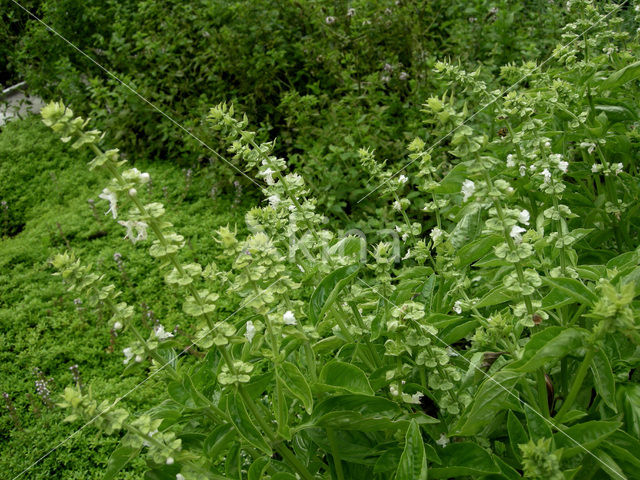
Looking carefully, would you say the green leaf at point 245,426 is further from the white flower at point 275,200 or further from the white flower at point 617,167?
the white flower at point 617,167

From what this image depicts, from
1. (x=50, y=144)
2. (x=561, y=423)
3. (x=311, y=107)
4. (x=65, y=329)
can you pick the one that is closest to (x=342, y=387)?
(x=561, y=423)

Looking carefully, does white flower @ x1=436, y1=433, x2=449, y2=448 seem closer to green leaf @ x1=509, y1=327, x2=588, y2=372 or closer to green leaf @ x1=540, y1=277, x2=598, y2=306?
green leaf @ x1=509, y1=327, x2=588, y2=372

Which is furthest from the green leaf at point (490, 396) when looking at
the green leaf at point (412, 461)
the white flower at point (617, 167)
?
the white flower at point (617, 167)

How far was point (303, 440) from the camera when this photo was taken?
1600 mm

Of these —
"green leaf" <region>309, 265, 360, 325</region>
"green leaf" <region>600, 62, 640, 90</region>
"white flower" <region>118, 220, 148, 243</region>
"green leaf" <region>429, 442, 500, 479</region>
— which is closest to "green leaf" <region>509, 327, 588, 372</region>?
"green leaf" <region>429, 442, 500, 479</region>

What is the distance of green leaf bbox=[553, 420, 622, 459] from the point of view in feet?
3.76

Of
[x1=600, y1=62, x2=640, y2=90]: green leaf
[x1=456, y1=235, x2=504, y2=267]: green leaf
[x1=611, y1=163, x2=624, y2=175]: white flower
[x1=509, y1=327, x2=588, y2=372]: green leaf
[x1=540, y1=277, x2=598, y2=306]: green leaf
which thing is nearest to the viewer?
[x1=509, y1=327, x2=588, y2=372]: green leaf

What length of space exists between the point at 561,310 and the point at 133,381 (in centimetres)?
221

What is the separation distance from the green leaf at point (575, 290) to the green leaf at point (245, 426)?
2.29 ft

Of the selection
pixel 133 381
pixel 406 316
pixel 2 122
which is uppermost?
pixel 406 316

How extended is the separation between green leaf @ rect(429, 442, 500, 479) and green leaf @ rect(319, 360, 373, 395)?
0.22 meters

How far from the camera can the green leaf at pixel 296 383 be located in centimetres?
124

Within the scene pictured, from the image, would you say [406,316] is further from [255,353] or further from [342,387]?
[255,353]

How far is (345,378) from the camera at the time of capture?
4.52 feet
